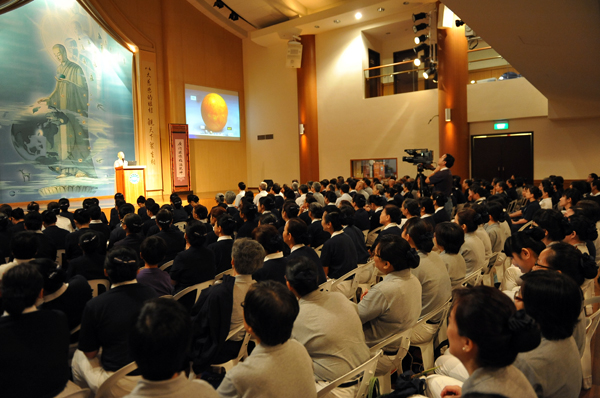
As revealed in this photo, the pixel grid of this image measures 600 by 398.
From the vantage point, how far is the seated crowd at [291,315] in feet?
4.02

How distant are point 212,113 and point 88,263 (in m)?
11.5

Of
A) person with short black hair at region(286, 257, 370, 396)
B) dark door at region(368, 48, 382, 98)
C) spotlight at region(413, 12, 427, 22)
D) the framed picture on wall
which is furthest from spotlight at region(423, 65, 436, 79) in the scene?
person with short black hair at region(286, 257, 370, 396)

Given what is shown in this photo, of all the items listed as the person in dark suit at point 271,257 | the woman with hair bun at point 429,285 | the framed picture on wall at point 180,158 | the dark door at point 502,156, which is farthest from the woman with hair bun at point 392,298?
the framed picture on wall at point 180,158

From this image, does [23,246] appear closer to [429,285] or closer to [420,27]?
[429,285]

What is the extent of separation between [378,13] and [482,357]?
38.8 ft

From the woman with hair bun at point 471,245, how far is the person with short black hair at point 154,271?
2319mm

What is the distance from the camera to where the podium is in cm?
1032

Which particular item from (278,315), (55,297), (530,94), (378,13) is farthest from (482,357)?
(378,13)

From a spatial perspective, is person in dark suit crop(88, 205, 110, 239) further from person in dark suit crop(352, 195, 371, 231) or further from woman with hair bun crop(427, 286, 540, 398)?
woman with hair bun crop(427, 286, 540, 398)

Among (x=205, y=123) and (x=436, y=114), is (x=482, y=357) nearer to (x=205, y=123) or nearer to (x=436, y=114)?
(x=436, y=114)

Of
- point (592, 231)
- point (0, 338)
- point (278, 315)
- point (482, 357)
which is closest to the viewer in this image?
point (482, 357)

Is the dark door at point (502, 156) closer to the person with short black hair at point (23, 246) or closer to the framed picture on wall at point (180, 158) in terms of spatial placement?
the framed picture on wall at point (180, 158)

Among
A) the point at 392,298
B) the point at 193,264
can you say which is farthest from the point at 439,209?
the point at 193,264

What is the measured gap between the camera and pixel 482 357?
1.22m
